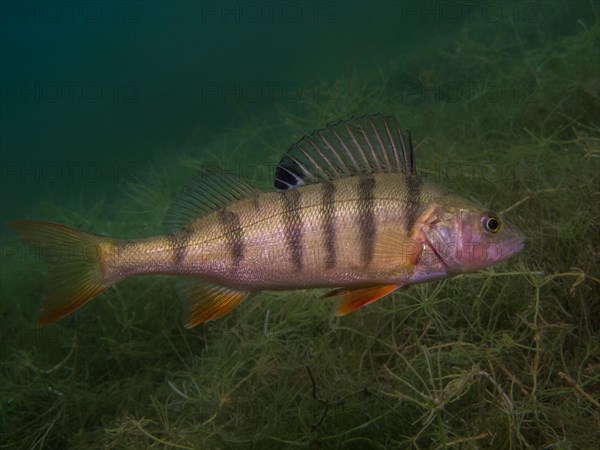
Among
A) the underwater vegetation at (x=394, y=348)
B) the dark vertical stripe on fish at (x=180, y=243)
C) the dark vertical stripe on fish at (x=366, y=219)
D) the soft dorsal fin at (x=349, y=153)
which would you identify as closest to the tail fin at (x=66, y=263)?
the dark vertical stripe on fish at (x=180, y=243)

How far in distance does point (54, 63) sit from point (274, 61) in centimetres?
7213

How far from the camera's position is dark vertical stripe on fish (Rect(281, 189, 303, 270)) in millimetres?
2982

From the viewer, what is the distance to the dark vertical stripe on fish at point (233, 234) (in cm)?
306

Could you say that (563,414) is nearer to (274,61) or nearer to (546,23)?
(546,23)

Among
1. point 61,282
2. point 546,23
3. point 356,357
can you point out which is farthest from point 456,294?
point 546,23

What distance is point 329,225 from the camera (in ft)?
9.82

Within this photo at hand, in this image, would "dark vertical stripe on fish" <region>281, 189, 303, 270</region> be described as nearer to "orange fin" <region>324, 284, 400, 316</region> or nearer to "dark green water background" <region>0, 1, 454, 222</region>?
"orange fin" <region>324, 284, 400, 316</region>

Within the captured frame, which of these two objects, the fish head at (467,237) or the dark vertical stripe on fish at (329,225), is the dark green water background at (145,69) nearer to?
the dark vertical stripe on fish at (329,225)

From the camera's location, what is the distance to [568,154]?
18.1ft

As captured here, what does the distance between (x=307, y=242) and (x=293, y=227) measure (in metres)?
0.14

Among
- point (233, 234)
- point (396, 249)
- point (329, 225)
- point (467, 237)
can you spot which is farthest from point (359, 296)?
point (233, 234)

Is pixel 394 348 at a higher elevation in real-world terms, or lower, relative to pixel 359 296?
lower

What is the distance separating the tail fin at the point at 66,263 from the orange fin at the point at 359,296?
1600 mm

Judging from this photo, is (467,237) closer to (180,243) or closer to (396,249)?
(396,249)
